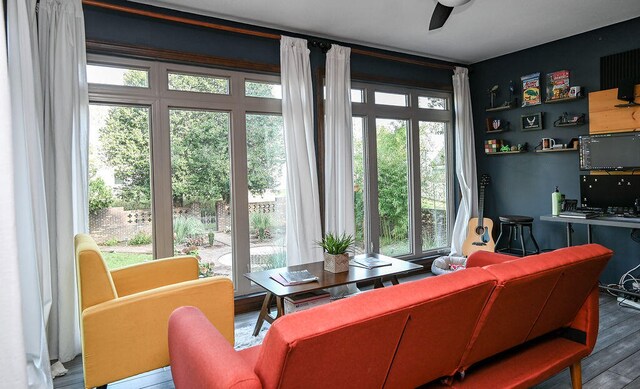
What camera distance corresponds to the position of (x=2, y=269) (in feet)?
4.49

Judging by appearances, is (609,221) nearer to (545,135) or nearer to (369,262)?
(545,135)

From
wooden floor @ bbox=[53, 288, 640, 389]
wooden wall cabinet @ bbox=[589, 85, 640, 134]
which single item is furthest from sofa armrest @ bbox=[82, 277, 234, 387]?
wooden wall cabinet @ bbox=[589, 85, 640, 134]

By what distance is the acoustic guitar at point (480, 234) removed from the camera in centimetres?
485

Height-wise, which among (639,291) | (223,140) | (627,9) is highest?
(627,9)

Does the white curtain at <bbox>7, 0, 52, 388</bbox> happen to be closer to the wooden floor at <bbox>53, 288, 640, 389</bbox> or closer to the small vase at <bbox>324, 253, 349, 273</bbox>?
the wooden floor at <bbox>53, 288, 640, 389</bbox>

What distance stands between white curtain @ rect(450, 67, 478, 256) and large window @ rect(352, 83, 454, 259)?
177 millimetres

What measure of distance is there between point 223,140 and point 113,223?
1182 mm

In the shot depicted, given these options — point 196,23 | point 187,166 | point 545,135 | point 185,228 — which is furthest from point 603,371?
point 196,23

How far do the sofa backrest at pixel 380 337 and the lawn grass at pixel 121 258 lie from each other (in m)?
2.60

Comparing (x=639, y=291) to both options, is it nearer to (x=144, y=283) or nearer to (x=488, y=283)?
(x=488, y=283)

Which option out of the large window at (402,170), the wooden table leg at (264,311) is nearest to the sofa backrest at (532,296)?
the wooden table leg at (264,311)

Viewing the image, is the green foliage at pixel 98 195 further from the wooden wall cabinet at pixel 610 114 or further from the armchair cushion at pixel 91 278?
the wooden wall cabinet at pixel 610 114

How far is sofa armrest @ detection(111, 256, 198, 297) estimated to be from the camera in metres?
2.67

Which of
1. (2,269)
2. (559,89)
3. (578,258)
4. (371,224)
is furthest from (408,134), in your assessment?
(2,269)
